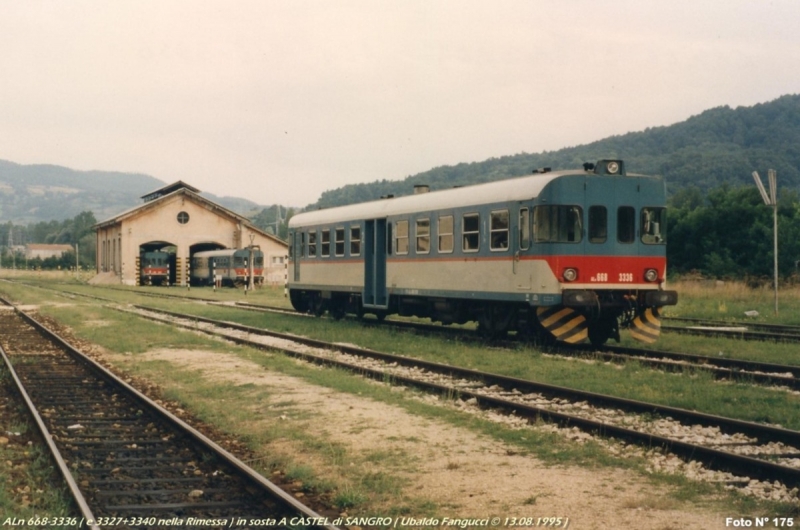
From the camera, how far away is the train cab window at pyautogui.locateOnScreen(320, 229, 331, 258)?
2639cm

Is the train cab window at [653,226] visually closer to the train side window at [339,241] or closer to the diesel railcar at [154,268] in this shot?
the train side window at [339,241]

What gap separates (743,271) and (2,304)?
35682mm

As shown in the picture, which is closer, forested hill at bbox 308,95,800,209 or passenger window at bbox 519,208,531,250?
passenger window at bbox 519,208,531,250

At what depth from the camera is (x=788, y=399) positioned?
11.4 metres

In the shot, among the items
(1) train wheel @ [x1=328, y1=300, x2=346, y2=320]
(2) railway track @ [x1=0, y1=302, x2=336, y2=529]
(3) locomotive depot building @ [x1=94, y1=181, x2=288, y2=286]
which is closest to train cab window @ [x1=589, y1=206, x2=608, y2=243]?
(2) railway track @ [x1=0, y1=302, x2=336, y2=529]

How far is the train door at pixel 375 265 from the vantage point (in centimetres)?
2338

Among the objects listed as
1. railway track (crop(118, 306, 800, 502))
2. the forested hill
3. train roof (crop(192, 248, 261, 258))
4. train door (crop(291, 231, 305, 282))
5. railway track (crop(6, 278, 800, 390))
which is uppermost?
the forested hill

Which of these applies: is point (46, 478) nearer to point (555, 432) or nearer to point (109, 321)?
point (555, 432)

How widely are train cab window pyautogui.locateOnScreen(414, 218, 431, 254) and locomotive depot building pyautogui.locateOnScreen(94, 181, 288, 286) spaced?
49562mm

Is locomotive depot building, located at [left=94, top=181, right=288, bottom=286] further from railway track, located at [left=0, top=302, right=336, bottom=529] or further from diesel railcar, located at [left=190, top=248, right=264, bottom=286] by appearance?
railway track, located at [left=0, top=302, right=336, bottom=529]

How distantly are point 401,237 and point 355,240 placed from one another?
97.7 inches

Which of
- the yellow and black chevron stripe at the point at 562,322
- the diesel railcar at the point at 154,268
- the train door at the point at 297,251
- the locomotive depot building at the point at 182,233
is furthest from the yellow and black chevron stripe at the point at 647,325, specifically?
the diesel railcar at the point at 154,268

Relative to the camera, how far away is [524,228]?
57.2 ft

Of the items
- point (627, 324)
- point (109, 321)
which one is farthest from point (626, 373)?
point (109, 321)
